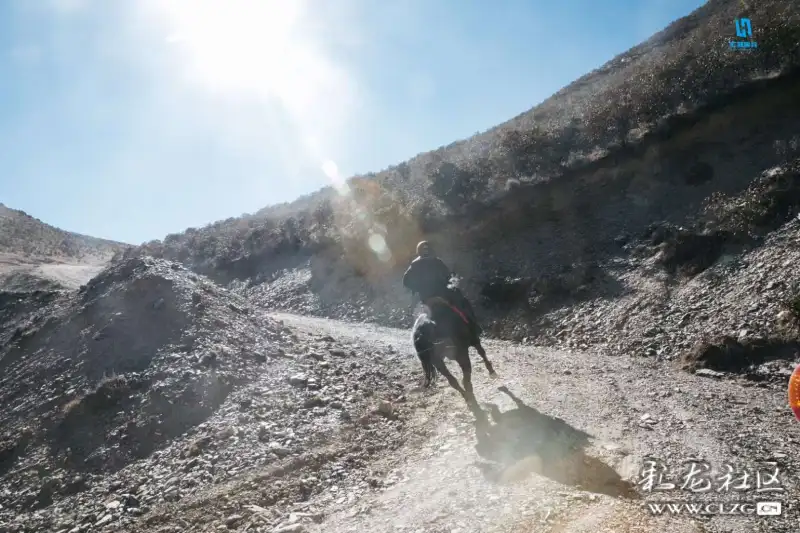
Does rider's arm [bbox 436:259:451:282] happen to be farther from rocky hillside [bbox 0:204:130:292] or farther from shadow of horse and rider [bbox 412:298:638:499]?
rocky hillside [bbox 0:204:130:292]

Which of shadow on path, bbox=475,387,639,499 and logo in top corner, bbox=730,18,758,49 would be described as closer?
shadow on path, bbox=475,387,639,499

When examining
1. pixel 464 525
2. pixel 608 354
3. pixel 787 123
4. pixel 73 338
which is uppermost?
pixel 73 338

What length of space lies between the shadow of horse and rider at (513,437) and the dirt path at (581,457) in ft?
0.07

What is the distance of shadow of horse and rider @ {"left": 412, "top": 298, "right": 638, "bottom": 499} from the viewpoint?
16.9 ft

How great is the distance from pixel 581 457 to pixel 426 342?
120 inches

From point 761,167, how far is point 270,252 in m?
24.6

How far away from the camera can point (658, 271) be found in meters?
12.9

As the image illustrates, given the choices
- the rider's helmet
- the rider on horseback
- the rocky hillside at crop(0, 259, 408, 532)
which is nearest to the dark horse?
the rider on horseback

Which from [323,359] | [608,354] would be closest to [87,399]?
[323,359]

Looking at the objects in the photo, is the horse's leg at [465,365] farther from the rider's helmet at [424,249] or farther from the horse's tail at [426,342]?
the rider's helmet at [424,249]

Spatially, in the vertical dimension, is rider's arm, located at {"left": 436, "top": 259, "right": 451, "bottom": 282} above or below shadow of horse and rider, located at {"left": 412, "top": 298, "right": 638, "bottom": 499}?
above

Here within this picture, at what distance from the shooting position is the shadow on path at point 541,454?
503cm

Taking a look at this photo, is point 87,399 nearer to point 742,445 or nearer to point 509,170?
point 742,445

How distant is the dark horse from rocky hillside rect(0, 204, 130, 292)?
92.2 ft
